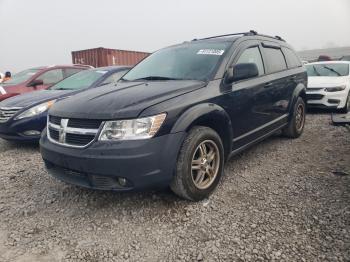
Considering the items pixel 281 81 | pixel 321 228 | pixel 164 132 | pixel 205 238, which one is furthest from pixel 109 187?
pixel 281 81

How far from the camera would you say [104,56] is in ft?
46.2

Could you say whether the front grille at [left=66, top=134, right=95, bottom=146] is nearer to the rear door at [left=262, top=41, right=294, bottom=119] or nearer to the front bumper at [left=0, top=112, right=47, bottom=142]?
the front bumper at [left=0, top=112, right=47, bottom=142]

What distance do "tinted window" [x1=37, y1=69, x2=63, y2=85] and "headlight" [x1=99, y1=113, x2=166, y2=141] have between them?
18.1ft

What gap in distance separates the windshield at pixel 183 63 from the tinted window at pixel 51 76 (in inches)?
158

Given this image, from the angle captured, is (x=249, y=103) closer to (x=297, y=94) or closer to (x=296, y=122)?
(x=297, y=94)

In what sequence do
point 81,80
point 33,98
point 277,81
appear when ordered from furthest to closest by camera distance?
point 81,80 < point 33,98 < point 277,81

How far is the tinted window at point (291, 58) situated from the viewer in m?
5.09

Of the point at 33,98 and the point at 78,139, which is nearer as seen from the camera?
the point at 78,139

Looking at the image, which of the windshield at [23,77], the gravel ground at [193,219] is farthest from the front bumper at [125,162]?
the windshield at [23,77]

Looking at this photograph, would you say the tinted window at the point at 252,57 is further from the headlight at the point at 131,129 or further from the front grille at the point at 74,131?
the front grille at the point at 74,131

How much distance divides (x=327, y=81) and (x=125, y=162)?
664cm

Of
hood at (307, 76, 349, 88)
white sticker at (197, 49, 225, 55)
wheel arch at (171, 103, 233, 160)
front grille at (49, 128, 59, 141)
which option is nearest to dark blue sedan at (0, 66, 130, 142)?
front grille at (49, 128, 59, 141)

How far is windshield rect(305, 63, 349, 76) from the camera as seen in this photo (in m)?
7.99

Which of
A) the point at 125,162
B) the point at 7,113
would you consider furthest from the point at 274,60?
the point at 7,113
